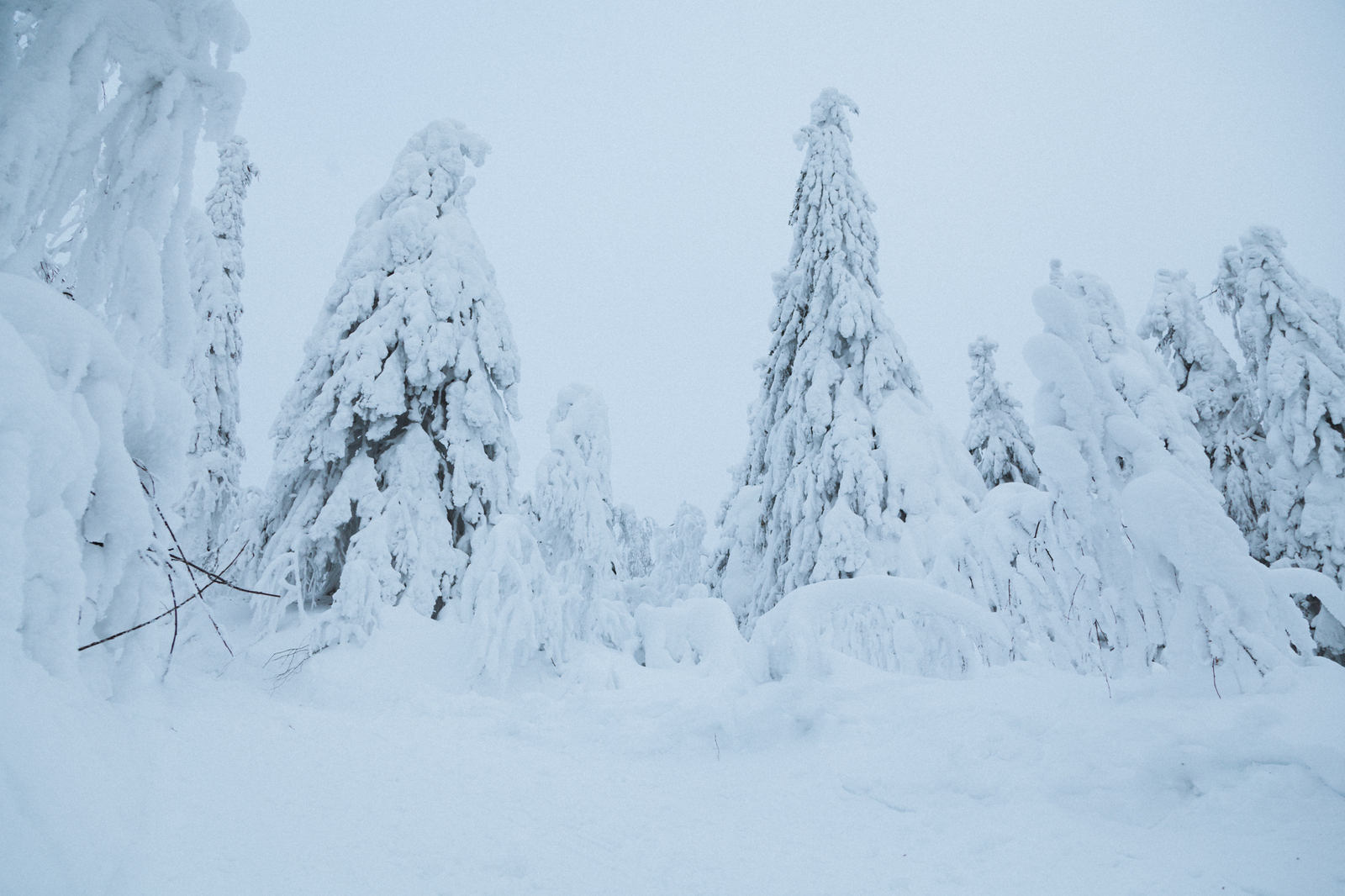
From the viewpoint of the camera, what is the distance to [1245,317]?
37.8ft

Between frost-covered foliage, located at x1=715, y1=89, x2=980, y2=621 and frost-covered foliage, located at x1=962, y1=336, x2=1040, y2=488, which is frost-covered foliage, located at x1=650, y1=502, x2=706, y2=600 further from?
frost-covered foliage, located at x1=962, y1=336, x2=1040, y2=488

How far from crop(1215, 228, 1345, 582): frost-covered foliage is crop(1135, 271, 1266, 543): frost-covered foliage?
0.92 feet

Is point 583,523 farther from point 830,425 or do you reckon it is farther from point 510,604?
point 830,425

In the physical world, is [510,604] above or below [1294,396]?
below

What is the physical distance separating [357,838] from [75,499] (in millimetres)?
1656

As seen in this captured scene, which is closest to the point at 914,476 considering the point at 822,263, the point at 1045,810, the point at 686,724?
the point at 822,263

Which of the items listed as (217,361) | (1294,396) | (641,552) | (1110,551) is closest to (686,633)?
(1110,551)

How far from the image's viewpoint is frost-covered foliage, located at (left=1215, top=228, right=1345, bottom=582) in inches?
402

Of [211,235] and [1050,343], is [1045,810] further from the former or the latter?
[211,235]

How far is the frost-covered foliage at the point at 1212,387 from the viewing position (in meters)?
12.3

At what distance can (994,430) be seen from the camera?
56.3 ft

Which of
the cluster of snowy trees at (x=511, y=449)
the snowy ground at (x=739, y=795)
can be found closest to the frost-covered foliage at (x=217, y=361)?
the cluster of snowy trees at (x=511, y=449)

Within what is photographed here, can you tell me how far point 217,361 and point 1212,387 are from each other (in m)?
23.2

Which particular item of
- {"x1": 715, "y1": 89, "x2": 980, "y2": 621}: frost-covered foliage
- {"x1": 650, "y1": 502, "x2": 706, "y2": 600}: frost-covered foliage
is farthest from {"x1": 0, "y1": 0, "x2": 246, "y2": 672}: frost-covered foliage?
{"x1": 650, "y1": 502, "x2": 706, "y2": 600}: frost-covered foliage
